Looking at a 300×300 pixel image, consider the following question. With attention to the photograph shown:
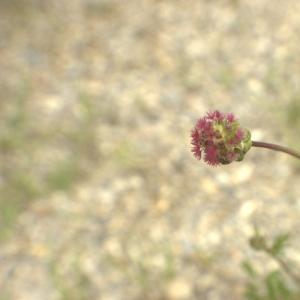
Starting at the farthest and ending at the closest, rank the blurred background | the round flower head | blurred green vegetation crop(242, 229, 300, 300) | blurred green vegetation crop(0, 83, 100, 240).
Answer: blurred green vegetation crop(0, 83, 100, 240), the blurred background, blurred green vegetation crop(242, 229, 300, 300), the round flower head

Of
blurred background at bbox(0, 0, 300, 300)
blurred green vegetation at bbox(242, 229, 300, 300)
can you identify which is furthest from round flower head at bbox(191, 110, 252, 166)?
blurred background at bbox(0, 0, 300, 300)

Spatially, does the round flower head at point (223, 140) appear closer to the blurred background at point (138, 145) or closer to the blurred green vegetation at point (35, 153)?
the blurred background at point (138, 145)

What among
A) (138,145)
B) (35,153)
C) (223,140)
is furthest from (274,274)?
(35,153)

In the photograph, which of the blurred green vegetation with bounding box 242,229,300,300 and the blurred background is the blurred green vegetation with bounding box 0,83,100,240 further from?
the blurred green vegetation with bounding box 242,229,300,300

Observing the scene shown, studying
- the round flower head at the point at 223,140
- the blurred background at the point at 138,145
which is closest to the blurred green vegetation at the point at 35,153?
the blurred background at the point at 138,145

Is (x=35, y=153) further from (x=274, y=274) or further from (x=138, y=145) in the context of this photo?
(x=274, y=274)

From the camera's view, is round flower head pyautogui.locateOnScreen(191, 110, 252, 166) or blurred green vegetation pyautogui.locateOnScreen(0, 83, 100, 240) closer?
round flower head pyautogui.locateOnScreen(191, 110, 252, 166)

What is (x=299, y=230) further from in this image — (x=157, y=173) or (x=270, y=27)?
(x=270, y=27)
